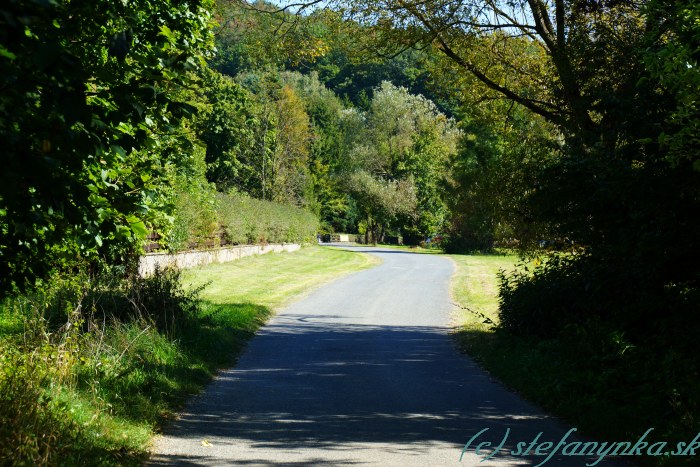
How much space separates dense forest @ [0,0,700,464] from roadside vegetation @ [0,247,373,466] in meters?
0.27

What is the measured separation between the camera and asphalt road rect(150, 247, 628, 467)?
22.9 feet

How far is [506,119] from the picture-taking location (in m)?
18.8

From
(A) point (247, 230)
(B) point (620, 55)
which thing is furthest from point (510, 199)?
(A) point (247, 230)

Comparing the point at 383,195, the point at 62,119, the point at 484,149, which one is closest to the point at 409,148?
the point at 383,195

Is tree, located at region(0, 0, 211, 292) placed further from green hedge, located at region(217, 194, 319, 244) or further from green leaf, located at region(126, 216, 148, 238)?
green hedge, located at region(217, 194, 319, 244)

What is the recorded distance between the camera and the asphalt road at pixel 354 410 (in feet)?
22.9

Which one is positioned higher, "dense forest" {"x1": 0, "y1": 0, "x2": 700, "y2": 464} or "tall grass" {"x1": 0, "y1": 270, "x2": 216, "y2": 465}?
"dense forest" {"x1": 0, "y1": 0, "x2": 700, "y2": 464}

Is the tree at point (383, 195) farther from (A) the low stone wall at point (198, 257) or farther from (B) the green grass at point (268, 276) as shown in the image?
(A) the low stone wall at point (198, 257)

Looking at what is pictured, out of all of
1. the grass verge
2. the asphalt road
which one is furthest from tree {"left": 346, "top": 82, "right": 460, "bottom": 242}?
the grass verge

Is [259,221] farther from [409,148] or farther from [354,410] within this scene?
[409,148]

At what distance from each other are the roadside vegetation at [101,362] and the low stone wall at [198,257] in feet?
22.8

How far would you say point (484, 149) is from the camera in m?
26.4

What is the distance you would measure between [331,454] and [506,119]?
532 inches

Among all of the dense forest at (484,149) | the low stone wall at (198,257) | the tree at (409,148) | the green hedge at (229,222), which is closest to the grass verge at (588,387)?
the dense forest at (484,149)
